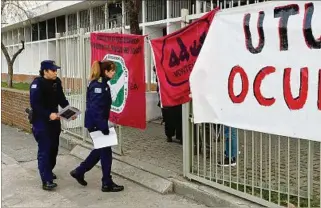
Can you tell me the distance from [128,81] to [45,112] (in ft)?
4.59

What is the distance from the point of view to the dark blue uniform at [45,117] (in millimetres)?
5793

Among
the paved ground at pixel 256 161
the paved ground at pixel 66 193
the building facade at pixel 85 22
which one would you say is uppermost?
the building facade at pixel 85 22

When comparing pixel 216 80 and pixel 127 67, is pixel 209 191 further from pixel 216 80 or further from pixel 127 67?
pixel 127 67

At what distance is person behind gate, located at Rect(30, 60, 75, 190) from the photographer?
580 cm

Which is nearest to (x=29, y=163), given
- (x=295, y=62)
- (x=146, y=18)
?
(x=295, y=62)

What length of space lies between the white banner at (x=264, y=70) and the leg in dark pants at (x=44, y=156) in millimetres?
2214

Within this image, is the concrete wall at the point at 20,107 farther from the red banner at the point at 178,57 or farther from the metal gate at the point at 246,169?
the red banner at the point at 178,57

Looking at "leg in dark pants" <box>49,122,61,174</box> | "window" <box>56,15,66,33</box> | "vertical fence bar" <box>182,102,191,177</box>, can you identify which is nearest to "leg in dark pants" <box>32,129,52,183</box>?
"leg in dark pants" <box>49,122,61,174</box>

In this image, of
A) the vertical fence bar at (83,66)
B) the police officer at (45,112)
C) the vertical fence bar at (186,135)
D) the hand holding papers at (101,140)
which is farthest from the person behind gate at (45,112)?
the vertical fence bar at (83,66)

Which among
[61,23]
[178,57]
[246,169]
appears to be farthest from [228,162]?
[61,23]

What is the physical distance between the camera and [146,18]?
15.0 m

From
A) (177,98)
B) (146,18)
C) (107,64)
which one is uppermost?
(146,18)

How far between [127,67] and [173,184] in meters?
2.03

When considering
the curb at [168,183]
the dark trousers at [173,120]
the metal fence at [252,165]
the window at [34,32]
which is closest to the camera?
the metal fence at [252,165]
